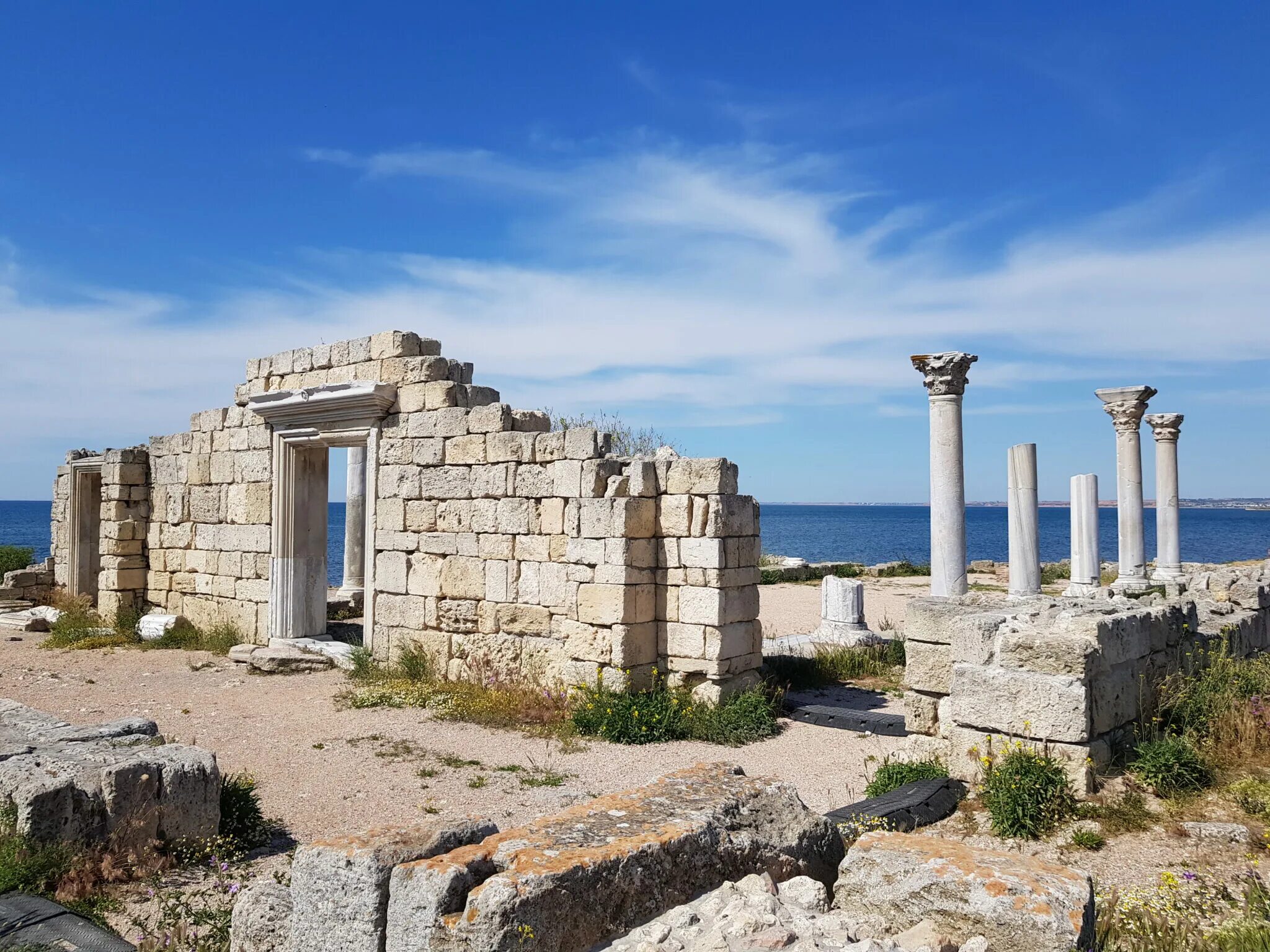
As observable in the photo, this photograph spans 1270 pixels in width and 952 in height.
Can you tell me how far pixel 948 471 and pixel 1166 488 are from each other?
35.1 ft

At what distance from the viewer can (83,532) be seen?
16984mm

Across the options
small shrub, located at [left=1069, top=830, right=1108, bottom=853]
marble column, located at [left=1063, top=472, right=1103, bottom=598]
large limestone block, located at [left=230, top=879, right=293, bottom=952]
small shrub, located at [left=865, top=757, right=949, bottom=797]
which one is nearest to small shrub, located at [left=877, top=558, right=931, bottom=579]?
marble column, located at [left=1063, top=472, right=1103, bottom=598]

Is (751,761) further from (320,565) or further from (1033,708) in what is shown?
(320,565)

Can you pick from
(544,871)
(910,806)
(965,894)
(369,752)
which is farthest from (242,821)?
(965,894)

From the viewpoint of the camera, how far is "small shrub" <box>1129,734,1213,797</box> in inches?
222

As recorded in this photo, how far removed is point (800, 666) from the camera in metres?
10.8

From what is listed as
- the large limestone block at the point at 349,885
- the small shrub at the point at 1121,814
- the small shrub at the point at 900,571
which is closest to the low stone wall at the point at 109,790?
the large limestone block at the point at 349,885

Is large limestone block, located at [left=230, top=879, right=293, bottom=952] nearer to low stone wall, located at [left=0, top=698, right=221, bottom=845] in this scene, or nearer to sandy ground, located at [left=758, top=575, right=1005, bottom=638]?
low stone wall, located at [left=0, top=698, right=221, bottom=845]

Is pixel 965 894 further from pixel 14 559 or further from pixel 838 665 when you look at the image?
pixel 14 559

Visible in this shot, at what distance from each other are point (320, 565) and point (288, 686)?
2.30 meters

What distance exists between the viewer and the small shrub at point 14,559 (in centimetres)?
2055

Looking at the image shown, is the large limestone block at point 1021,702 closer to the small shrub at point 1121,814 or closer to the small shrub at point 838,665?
the small shrub at point 1121,814

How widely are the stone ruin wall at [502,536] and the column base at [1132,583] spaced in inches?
340

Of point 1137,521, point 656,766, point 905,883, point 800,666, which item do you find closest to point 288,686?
point 656,766
